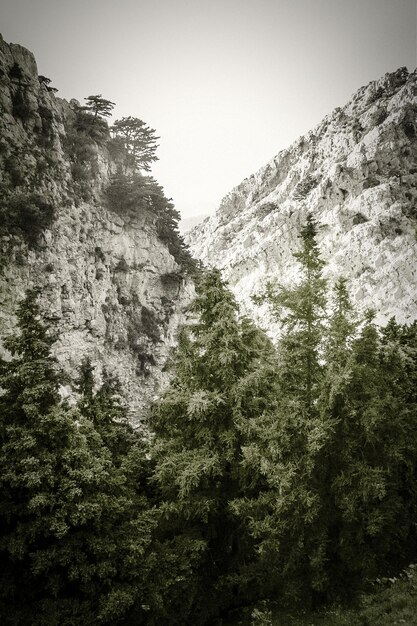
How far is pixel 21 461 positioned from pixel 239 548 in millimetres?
7502

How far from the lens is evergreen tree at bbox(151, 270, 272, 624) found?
10.4 meters

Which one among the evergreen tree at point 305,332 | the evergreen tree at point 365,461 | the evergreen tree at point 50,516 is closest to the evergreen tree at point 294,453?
the evergreen tree at point 305,332

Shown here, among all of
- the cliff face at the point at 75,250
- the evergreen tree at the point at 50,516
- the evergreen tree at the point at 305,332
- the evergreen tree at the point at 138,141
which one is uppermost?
the evergreen tree at the point at 138,141

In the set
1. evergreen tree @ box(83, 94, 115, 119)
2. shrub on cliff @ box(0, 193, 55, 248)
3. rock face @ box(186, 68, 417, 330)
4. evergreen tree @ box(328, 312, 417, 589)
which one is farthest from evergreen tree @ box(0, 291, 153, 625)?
evergreen tree @ box(83, 94, 115, 119)

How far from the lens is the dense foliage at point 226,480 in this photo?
8.79 metres

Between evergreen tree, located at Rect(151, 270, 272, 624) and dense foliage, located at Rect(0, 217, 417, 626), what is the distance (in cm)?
5

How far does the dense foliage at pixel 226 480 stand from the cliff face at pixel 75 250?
67.6ft

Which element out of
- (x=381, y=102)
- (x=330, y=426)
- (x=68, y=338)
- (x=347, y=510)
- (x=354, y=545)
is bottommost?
(x=354, y=545)

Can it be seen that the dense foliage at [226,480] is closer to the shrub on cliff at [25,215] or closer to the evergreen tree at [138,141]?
the shrub on cliff at [25,215]

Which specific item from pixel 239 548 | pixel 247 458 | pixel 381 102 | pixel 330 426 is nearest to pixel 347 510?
pixel 330 426

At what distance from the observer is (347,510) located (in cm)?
845

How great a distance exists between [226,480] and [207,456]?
155cm

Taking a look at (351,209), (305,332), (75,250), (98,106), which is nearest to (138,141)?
(98,106)

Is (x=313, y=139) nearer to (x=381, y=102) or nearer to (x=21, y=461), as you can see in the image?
(x=381, y=102)
